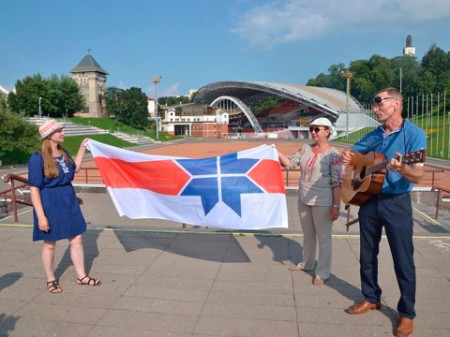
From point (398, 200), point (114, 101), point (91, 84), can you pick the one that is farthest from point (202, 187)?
point (91, 84)

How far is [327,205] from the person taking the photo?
13.9 feet

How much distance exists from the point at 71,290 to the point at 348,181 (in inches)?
127

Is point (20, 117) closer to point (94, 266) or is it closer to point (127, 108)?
point (94, 266)

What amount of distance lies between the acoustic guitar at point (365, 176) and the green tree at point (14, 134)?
2574 centimetres

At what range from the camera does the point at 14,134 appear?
2522 centimetres

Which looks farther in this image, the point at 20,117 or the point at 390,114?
the point at 20,117

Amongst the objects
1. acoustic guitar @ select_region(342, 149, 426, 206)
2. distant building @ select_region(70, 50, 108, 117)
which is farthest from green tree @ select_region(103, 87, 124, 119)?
acoustic guitar @ select_region(342, 149, 426, 206)

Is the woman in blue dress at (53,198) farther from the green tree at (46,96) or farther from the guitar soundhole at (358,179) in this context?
the green tree at (46,96)

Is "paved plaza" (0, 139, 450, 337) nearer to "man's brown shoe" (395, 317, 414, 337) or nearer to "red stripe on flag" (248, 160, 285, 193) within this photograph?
"man's brown shoe" (395, 317, 414, 337)

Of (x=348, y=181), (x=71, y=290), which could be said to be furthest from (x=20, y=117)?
(x=348, y=181)

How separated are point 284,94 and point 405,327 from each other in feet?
282

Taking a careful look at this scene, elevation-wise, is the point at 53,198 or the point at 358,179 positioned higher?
the point at 358,179

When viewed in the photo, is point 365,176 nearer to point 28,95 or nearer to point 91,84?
point 28,95

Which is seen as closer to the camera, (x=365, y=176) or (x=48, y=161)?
(x=365, y=176)
